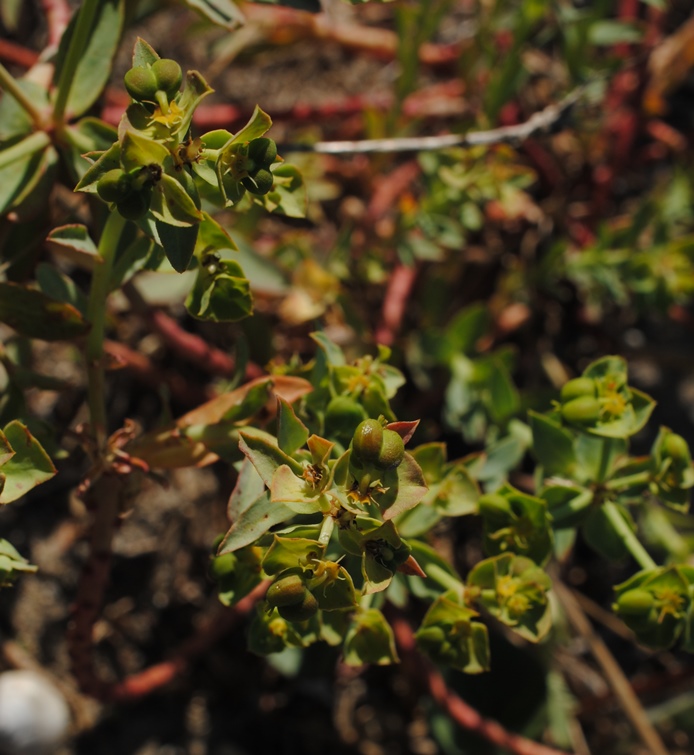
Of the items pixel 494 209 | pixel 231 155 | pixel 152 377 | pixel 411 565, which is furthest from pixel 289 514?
pixel 494 209

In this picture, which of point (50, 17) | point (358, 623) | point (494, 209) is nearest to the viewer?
point (358, 623)

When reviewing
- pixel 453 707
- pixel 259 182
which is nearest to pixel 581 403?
pixel 259 182

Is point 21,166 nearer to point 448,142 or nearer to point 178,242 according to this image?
point 178,242

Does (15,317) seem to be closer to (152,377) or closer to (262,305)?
(152,377)

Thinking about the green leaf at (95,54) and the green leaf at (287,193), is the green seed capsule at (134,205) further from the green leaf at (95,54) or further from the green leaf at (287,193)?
the green leaf at (95,54)

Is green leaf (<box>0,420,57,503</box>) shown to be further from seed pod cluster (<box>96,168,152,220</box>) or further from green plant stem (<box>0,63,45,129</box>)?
green plant stem (<box>0,63,45,129</box>)

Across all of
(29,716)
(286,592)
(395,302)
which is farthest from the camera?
(395,302)
